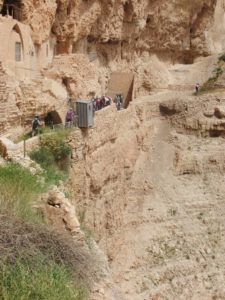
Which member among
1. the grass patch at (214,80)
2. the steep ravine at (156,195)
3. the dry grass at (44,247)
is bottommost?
the steep ravine at (156,195)

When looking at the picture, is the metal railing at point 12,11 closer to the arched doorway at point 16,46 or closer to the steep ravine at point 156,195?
the arched doorway at point 16,46

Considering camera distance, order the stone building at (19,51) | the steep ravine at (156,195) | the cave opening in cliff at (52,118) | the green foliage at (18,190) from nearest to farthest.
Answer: the green foliage at (18,190)
the steep ravine at (156,195)
the stone building at (19,51)
the cave opening in cliff at (52,118)

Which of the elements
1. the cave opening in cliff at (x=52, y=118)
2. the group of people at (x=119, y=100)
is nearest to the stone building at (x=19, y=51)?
the cave opening in cliff at (x=52, y=118)

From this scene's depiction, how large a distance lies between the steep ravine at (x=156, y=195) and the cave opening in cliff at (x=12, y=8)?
15.7 ft

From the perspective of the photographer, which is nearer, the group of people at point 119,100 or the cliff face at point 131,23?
the cliff face at point 131,23

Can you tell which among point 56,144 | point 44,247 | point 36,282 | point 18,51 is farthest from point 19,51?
point 36,282

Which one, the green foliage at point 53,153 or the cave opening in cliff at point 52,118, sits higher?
the cave opening in cliff at point 52,118

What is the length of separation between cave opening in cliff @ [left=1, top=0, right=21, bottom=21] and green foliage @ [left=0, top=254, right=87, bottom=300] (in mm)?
13133

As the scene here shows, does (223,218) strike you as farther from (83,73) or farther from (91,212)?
(83,73)

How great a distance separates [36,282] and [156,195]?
561 inches

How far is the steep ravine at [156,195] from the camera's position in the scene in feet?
57.1

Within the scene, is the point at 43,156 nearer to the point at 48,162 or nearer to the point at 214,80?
the point at 48,162

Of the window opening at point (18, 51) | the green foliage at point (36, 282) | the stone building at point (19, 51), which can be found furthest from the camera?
the window opening at point (18, 51)

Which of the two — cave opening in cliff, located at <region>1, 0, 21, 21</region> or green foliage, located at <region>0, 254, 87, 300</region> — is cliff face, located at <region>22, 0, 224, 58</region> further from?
green foliage, located at <region>0, 254, 87, 300</region>
